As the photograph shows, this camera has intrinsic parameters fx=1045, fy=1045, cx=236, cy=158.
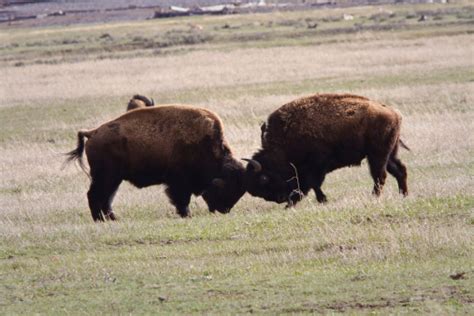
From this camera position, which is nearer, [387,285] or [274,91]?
[387,285]

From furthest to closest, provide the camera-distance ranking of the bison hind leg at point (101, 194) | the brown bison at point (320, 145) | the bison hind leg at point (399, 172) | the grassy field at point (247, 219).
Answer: the bison hind leg at point (101, 194) → the bison hind leg at point (399, 172) → the brown bison at point (320, 145) → the grassy field at point (247, 219)

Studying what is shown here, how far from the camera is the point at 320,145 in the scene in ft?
46.9

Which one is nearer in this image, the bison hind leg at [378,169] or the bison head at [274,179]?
the bison hind leg at [378,169]

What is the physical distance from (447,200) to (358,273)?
2.94 metres

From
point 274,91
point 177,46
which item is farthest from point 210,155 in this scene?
point 177,46

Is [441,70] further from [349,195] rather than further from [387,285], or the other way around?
[387,285]

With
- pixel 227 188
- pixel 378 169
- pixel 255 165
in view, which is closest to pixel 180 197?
pixel 227 188

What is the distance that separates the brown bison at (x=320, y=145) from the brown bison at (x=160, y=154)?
0.57 meters

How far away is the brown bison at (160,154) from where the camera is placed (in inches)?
574

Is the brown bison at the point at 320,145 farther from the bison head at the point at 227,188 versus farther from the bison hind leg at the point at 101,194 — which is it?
the bison hind leg at the point at 101,194

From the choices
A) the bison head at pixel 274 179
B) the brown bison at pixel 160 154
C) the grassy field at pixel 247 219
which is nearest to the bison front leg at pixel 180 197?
the brown bison at pixel 160 154

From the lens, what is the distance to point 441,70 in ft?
106

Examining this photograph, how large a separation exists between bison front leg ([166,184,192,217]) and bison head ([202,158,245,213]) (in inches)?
15.7

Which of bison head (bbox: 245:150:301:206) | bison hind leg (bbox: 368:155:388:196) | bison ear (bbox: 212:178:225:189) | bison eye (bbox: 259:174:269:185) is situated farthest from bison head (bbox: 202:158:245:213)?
→ bison hind leg (bbox: 368:155:388:196)
